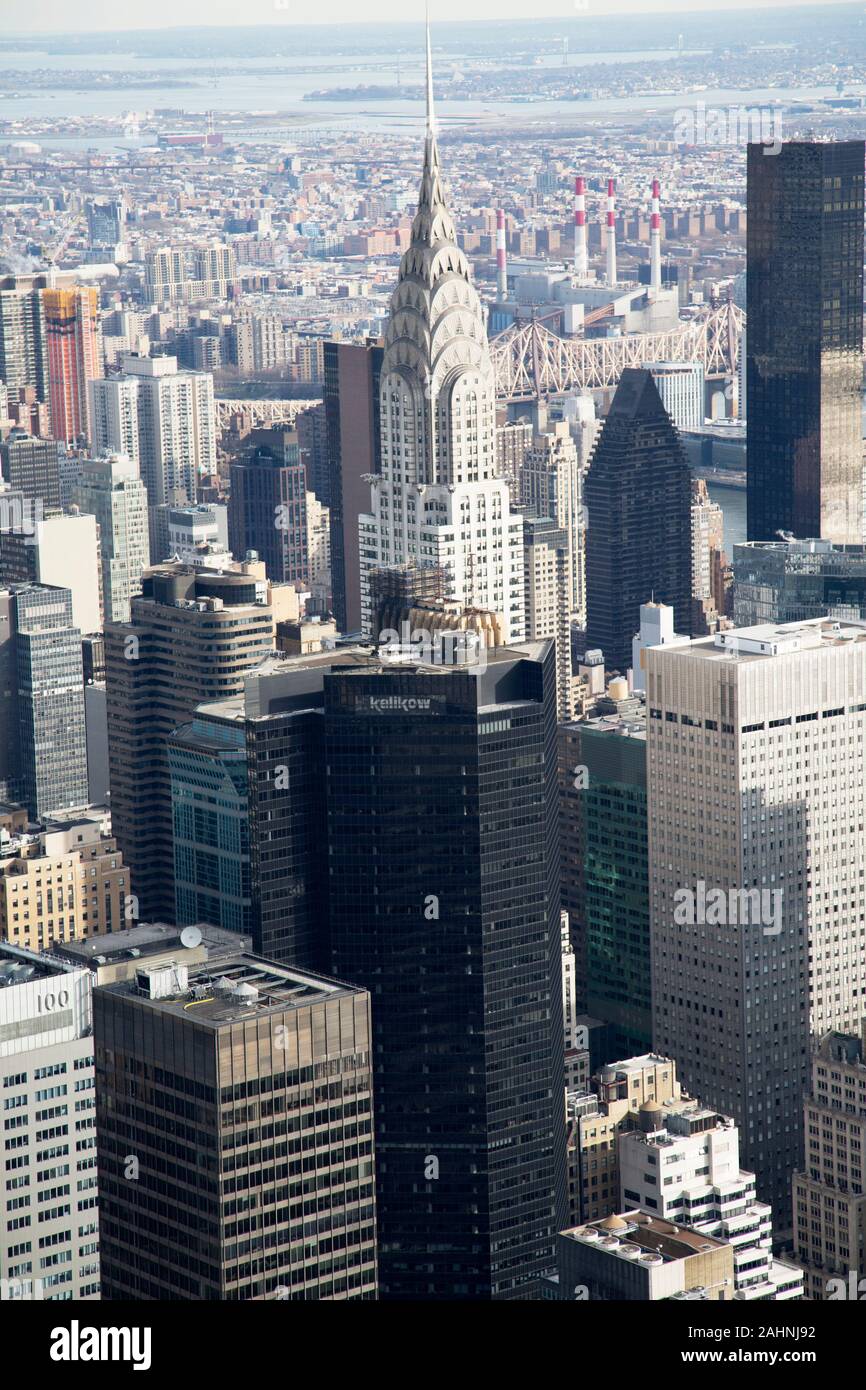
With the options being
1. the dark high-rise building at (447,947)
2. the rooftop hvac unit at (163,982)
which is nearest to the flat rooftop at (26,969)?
the rooftop hvac unit at (163,982)

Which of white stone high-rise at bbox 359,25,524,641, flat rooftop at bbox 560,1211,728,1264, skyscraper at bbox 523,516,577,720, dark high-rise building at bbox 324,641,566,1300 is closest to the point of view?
flat rooftop at bbox 560,1211,728,1264

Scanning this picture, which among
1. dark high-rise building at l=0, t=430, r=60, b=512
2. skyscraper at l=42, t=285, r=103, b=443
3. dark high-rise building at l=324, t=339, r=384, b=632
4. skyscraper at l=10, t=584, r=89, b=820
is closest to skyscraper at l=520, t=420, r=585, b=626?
dark high-rise building at l=324, t=339, r=384, b=632

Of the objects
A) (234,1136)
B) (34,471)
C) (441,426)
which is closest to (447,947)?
(234,1136)

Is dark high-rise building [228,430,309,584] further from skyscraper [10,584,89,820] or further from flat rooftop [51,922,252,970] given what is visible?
flat rooftop [51,922,252,970]

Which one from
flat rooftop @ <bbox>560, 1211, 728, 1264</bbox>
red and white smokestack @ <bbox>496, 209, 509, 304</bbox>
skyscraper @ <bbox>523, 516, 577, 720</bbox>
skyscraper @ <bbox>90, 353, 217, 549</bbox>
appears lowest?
flat rooftop @ <bbox>560, 1211, 728, 1264</bbox>

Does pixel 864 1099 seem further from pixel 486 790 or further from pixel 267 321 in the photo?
pixel 267 321

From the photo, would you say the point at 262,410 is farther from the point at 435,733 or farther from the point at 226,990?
the point at 226,990

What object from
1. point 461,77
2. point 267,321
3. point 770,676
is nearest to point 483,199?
point 267,321
